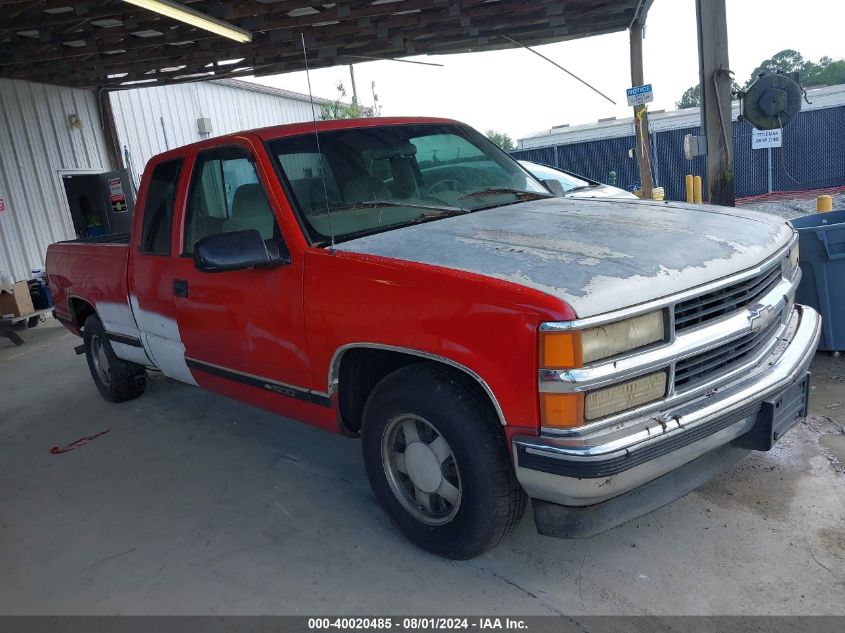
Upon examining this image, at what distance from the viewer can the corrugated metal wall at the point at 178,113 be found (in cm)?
1409

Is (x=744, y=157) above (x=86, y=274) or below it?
below

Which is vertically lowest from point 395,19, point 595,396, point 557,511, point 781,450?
point 781,450

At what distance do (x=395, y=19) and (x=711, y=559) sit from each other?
9.29 metres

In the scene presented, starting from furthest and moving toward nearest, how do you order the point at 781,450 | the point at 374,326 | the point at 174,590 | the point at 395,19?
the point at 395,19
the point at 781,450
the point at 174,590
the point at 374,326

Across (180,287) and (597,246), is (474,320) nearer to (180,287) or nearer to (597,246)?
(597,246)

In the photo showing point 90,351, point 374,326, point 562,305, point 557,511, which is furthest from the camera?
point 90,351

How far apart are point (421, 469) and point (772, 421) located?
1423 millimetres

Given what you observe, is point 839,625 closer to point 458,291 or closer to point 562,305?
point 562,305

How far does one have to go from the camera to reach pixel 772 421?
2.55m

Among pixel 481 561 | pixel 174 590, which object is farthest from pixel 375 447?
pixel 174 590

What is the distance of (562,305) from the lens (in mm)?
2107

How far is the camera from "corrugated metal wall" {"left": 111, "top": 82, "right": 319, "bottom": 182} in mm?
14094

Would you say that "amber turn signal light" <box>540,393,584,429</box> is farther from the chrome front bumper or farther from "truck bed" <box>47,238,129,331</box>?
"truck bed" <box>47,238,129,331</box>

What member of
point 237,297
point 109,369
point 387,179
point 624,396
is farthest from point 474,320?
point 109,369
